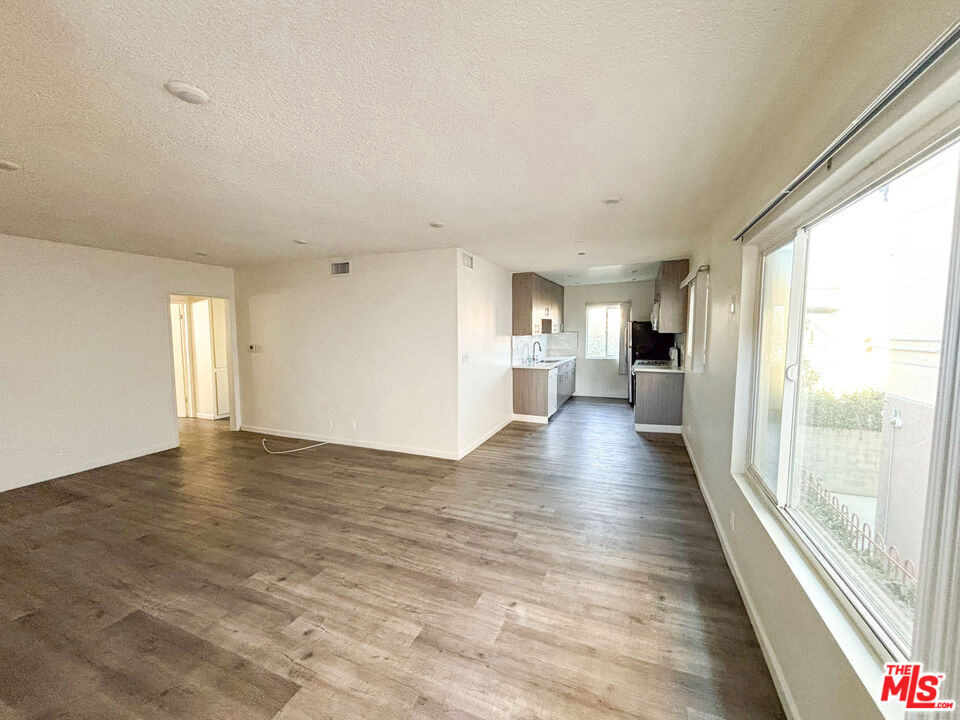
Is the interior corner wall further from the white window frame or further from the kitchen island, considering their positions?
the white window frame

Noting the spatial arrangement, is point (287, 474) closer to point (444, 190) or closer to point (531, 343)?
point (444, 190)

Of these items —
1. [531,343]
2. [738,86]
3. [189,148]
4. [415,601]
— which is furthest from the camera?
[531,343]

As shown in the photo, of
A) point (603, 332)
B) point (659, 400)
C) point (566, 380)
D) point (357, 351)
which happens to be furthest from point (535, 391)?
point (603, 332)

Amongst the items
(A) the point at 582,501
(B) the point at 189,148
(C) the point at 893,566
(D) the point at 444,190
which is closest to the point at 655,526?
(A) the point at 582,501

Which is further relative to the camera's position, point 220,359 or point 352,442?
point 220,359

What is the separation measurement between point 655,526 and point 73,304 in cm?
664

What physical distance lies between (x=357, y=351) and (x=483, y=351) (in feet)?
5.92

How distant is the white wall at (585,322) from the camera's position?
8172mm

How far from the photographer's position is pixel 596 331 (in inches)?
343

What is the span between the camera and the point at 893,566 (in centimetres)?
117

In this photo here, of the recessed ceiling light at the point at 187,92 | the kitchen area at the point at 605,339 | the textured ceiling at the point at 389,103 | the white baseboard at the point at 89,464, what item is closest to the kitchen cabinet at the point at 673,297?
the kitchen area at the point at 605,339

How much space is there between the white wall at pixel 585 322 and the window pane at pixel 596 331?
0.35 ft

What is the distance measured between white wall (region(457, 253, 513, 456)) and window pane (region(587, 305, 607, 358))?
3.05 metres

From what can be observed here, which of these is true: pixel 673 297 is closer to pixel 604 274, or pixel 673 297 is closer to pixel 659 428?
pixel 604 274
